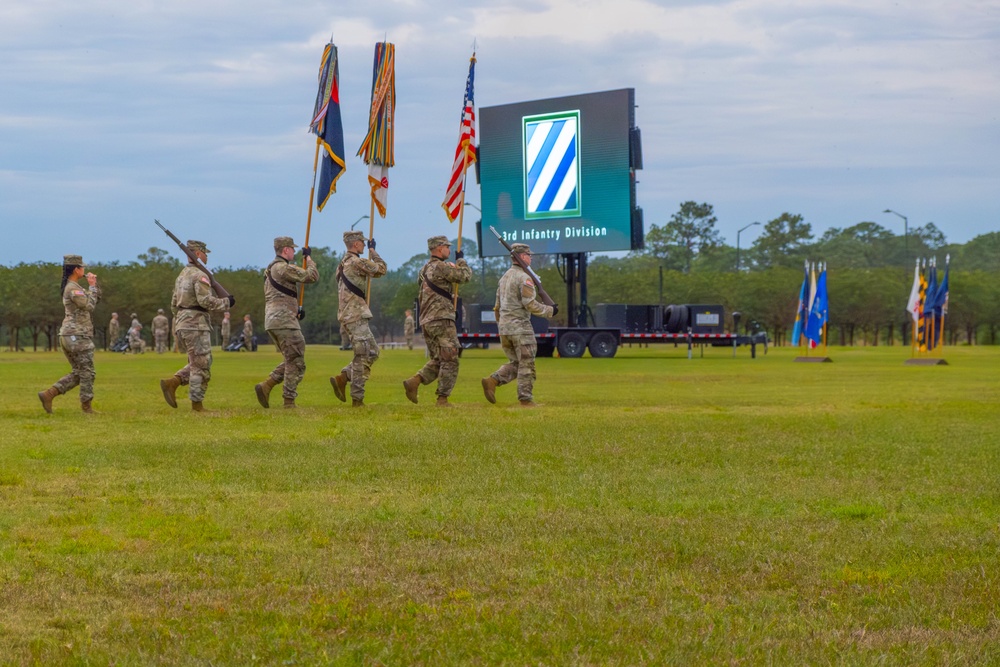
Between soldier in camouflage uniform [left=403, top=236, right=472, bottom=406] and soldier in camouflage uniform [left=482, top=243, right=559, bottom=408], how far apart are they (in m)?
0.55

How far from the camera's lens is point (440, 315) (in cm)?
1827

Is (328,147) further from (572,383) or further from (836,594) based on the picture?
(836,594)

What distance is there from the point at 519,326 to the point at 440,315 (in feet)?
3.42

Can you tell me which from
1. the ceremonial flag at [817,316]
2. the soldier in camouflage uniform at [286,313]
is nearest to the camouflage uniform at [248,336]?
the ceremonial flag at [817,316]

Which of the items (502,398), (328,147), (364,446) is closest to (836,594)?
(364,446)

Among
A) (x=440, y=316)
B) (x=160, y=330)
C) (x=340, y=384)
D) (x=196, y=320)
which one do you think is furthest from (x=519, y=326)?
(x=160, y=330)

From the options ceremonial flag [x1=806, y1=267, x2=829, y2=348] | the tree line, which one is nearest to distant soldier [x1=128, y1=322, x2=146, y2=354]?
the tree line

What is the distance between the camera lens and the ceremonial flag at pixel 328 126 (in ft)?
71.9

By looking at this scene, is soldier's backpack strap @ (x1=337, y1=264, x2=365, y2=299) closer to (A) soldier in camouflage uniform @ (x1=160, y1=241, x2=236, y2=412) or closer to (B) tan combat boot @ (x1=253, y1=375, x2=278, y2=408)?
(B) tan combat boot @ (x1=253, y1=375, x2=278, y2=408)

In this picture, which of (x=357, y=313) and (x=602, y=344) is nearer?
(x=357, y=313)

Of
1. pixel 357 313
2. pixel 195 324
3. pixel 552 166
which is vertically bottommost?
pixel 195 324

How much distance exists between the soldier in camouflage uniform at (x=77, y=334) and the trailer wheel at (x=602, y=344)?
3201 cm

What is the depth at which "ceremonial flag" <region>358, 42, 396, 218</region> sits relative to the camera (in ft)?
75.5

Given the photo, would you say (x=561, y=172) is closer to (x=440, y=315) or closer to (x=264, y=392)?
(x=440, y=315)
